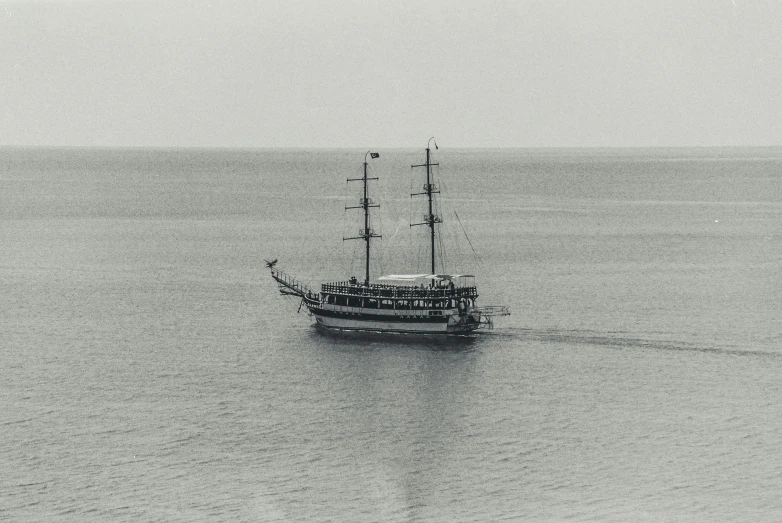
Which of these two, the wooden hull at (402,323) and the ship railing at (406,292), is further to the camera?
the wooden hull at (402,323)

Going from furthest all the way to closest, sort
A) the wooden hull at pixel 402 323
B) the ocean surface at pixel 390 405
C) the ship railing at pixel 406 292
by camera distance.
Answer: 1. the wooden hull at pixel 402 323
2. the ship railing at pixel 406 292
3. the ocean surface at pixel 390 405

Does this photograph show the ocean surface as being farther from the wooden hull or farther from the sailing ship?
the sailing ship

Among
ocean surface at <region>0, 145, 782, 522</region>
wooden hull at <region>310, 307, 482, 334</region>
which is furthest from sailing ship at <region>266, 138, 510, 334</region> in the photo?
ocean surface at <region>0, 145, 782, 522</region>

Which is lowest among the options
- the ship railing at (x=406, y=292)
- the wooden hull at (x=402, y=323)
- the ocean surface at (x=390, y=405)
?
the ocean surface at (x=390, y=405)

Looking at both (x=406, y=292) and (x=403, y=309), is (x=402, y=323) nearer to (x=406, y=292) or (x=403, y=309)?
(x=403, y=309)

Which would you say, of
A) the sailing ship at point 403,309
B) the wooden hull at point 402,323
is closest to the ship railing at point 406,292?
the sailing ship at point 403,309

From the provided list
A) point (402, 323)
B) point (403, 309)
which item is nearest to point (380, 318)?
point (402, 323)

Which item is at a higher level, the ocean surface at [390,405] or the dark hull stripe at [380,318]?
the dark hull stripe at [380,318]

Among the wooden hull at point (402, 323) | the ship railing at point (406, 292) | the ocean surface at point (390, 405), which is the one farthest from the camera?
the wooden hull at point (402, 323)

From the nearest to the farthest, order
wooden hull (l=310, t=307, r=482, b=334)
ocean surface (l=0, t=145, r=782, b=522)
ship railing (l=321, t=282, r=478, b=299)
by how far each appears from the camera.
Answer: ocean surface (l=0, t=145, r=782, b=522) < ship railing (l=321, t=282, r=478, b=299) < wooden hull (l=310, t=307, r=482, b=334)

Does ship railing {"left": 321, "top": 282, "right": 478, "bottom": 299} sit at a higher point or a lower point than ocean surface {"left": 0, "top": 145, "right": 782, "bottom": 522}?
higher

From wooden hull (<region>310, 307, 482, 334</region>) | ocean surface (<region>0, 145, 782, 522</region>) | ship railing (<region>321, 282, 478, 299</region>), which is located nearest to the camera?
ocean surface (<region>0, 145, 782, 522</region>)

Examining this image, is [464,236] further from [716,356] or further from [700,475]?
[700,475]

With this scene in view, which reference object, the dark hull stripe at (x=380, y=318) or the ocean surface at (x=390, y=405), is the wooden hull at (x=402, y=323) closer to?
the dark hull stripe at (x=380, y=318)
